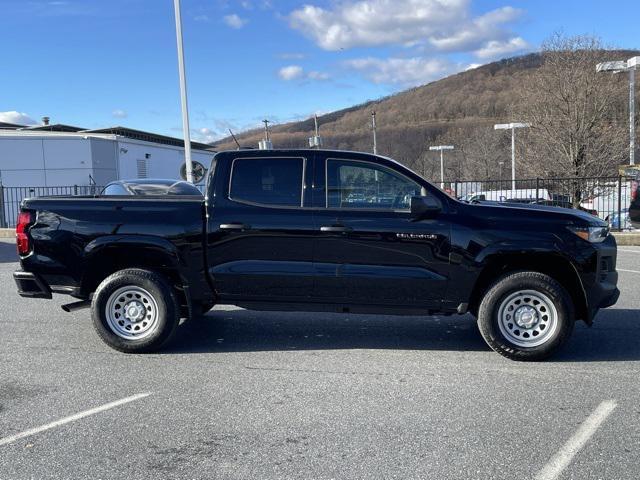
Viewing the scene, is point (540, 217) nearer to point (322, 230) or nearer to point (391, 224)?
point (391, 224)

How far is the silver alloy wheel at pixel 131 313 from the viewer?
223 inches

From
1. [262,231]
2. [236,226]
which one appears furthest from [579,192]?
[236,226]

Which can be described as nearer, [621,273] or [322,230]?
[322,230]

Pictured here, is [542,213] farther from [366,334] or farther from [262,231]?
[262,231]

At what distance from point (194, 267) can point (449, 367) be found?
8.44ft

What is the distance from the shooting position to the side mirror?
5207mm

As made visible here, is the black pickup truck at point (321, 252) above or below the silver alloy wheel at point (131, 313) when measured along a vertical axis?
above

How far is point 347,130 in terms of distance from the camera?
95.1 metres

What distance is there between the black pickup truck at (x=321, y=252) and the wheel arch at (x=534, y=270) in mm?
13

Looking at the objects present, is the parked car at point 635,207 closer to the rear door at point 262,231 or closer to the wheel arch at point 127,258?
the rear door at point 262,231

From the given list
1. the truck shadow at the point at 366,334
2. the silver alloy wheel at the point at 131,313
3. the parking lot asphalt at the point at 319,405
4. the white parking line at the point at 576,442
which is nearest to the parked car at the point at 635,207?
the truck shadow at the point at 366,334

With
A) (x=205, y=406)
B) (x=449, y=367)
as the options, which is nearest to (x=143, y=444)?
(x=205, y=406)

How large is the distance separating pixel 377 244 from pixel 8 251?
13091 millimetres

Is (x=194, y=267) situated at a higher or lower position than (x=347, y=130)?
lower
